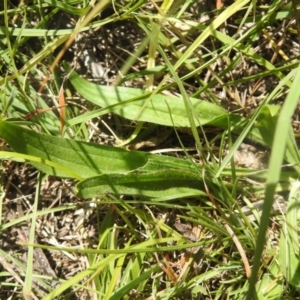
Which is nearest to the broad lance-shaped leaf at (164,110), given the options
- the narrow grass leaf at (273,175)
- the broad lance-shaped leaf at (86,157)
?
the broad lance-shaped leaf at (86,157)

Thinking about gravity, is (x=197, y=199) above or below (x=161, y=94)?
below

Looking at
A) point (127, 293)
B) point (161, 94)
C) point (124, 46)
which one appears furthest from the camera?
point (124, 46)

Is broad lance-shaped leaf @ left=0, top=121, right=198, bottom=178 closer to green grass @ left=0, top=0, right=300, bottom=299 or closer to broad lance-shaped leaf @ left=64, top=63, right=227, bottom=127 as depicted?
green grass @ left=0, top=0, right=300, bottom=299

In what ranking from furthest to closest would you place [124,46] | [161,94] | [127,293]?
[124,46]
[161,94]
[127,293]

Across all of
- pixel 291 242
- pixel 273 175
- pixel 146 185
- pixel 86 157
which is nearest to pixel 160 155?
pixel 146 185

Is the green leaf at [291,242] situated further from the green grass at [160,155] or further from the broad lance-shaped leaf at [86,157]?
the broad lance-shaped leaf at [86,157]

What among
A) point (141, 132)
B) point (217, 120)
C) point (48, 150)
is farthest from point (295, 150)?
point (48, 150)

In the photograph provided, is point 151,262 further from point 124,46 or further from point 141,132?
point 124,46

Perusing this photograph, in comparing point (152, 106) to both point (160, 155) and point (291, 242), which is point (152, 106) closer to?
point (160, 155)
